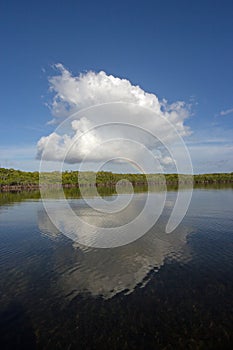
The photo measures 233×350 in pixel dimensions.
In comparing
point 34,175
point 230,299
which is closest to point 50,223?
point 230,299

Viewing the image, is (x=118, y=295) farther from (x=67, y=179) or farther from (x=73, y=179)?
(x=73, y=179)

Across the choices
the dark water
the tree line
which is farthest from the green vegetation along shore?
the dark water

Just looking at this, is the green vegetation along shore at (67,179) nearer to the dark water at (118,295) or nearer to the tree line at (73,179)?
the tree line at (73,179)

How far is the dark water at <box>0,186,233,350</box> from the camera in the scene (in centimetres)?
943

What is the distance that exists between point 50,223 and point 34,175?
151 m

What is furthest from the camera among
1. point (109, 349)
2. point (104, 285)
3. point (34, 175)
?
point (34, 175)

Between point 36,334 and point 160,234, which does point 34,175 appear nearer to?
point 160,234

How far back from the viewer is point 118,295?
12.4 metres

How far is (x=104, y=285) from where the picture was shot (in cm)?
1354

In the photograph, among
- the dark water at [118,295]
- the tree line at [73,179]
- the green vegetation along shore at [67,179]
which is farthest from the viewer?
the tree line at [73,179]

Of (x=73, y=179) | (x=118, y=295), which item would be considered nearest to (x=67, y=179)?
(x=73, y=179)

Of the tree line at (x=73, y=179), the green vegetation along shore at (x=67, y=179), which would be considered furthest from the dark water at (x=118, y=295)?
the tree line at (x=73, y=179)

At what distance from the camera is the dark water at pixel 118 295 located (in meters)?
9.43

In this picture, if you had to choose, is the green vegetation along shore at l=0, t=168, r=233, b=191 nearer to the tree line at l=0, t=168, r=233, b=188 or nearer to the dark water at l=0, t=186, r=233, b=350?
the tree line at l=0, t=168, r=233, b=188
